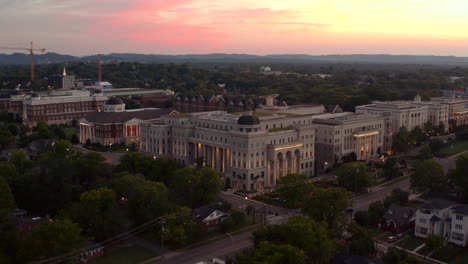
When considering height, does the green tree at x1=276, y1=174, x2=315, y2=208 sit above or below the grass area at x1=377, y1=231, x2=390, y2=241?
above

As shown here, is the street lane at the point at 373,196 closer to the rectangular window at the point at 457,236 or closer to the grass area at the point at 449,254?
the rectangular window at the point at 457,236

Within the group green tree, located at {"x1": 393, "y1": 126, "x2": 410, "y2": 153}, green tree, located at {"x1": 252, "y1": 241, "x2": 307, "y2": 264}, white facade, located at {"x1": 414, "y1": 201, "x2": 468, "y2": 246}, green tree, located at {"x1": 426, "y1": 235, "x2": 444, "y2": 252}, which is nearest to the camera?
green tree, located at {"x1": 252, "y1": 241, "x2": 307, "y2": 264}

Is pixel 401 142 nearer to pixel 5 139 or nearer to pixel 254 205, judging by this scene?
pixel 254 205

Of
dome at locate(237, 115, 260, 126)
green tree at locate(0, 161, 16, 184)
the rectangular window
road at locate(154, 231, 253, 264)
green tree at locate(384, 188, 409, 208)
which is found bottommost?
road at locate(154, 231, 253, 264)

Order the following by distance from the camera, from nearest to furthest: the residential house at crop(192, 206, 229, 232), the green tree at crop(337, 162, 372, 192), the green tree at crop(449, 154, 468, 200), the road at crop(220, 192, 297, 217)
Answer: the residential house at crop(192, 206, 229, 232)
the road at crop(220, 192, 297, 217)
the green tree at crop(449, 154, 468, 200)
the green tree at crop(337, 162, 372, 192)

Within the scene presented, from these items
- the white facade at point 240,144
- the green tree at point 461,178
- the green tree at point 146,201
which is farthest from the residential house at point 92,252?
the green tree at point 461,178

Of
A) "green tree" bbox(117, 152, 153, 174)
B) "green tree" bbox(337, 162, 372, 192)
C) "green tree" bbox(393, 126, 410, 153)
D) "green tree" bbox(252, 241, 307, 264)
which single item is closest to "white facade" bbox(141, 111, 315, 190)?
"green tree" bbox(117, 152, 153, 174)

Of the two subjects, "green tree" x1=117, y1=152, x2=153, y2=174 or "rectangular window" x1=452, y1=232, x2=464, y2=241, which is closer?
"rectangular window" x1=452, y1=232, x2=464, y2=241

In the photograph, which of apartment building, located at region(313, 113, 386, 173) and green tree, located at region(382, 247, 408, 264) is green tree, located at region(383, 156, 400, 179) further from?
green tree, located at region(382, 247, 408, 264)

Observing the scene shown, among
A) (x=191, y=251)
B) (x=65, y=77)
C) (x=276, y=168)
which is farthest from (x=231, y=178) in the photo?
(x=65, y=77)
